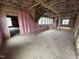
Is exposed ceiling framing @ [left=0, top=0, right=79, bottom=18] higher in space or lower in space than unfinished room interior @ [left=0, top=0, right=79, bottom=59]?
higher

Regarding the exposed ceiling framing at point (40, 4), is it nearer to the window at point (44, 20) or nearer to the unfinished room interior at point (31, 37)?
the unfinished room interior at point (31, 37)

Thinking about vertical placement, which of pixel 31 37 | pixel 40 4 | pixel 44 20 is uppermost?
pixel 40 4

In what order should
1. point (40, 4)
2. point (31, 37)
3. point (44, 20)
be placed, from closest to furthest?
point (31, 37) → point (40, 4) → point (44, 20)

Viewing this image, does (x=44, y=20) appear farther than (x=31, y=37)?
Yes

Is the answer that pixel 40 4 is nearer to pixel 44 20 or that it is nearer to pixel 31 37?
pixel 31 37

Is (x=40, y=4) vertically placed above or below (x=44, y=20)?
above

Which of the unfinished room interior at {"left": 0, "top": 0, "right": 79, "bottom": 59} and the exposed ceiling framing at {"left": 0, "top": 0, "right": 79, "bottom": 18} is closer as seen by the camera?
the unfinished room interior at {"left": 0, "top": 0, "right": 79, "bottom": 59}

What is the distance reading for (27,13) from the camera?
264 inches

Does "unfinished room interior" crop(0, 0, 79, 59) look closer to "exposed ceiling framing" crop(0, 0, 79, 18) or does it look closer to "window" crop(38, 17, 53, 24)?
"exposed ceiling framing" crop(0, 0, 79, 18)

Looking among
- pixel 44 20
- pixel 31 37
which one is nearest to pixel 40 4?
pixel 31 37

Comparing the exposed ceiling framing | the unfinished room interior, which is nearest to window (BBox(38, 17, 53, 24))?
the unfinished room interior

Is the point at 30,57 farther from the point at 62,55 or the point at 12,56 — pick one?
the point at 62,55

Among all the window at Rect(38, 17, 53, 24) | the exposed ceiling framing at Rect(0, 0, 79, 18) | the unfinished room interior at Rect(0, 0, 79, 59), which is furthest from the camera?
the window at Rect(38, 17, 53, 24)

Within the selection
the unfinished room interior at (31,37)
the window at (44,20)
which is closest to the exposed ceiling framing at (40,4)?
the unfinished room interior at (31,37)
